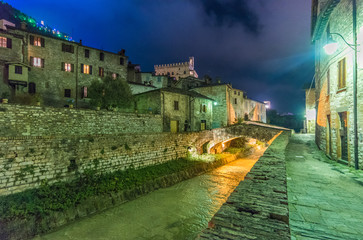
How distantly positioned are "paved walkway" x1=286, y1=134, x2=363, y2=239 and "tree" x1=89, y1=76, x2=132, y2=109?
1916 centimetres

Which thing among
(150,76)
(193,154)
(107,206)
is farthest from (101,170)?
(150,76)

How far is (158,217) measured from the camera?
33.5 ft

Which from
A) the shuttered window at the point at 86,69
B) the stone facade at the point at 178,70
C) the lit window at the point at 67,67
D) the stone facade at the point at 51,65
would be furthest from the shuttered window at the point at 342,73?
the stone facade at the point at 178,70

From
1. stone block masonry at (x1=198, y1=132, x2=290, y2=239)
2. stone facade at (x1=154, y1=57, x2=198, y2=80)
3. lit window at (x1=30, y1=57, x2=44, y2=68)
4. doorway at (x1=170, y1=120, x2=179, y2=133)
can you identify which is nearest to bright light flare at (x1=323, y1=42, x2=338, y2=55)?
stone block masonry at (x1=198, y1=132, x2=290, y2=239)

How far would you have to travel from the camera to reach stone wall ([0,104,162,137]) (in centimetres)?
1203

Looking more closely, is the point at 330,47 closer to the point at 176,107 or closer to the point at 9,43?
the point at 176,107

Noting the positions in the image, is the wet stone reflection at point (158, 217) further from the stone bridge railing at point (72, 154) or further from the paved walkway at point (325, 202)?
the paved walkway at point (325, 202)

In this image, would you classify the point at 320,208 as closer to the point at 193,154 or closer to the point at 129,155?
the point at 129,155

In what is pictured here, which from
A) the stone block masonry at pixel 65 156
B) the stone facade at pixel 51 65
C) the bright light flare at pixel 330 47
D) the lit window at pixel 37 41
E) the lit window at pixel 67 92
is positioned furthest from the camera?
the lit window at pixel 67 92

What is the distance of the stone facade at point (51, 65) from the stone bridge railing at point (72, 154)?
15.7 metres

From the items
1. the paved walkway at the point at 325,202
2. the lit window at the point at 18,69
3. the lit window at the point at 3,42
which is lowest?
the paved walkway at the point at 325,202

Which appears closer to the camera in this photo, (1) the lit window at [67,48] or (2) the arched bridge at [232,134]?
(2) the arched bridge at [232,134]

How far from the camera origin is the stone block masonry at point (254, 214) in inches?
99.7

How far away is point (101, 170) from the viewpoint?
13.1 meters
